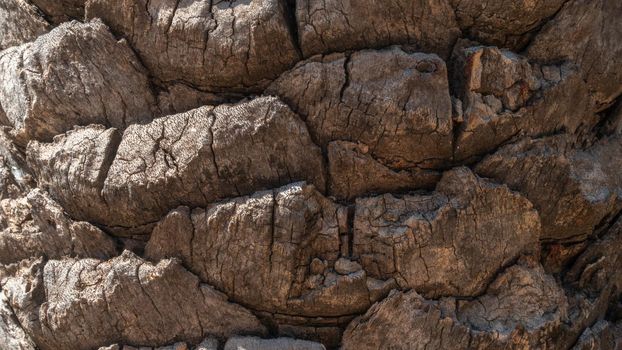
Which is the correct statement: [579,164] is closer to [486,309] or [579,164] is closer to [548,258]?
[548,258]

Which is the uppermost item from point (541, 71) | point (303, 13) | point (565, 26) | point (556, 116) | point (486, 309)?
point (303, 13)

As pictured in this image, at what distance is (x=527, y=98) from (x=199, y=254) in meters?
1.76

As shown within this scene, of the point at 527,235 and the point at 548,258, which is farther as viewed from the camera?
the point at 548,258

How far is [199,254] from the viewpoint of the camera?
2.99 metres

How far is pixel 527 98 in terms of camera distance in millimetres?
2980

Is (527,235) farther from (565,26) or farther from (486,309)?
(565,26)

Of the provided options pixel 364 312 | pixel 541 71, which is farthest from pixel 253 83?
pixel 541 71

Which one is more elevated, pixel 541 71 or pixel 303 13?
pixel 303 13

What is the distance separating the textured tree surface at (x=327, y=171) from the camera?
2.89 meters

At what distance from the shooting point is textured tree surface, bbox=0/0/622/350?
2887mm

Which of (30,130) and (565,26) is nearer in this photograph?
(565,26)

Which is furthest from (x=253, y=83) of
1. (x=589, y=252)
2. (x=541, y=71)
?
(x=589, y=252)

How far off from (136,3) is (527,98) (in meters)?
1.99

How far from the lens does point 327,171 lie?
296cm
